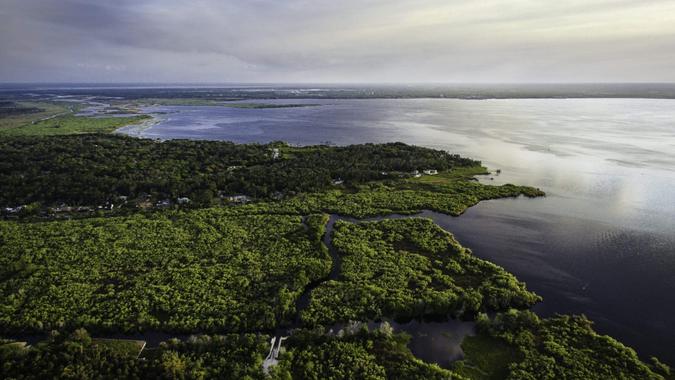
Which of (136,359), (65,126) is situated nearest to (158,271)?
(136,359)

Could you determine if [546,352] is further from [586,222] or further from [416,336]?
[586,222]

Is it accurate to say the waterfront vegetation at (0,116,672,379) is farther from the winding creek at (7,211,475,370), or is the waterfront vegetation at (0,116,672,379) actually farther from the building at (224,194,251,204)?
the winding creek at (7,211,475,370)

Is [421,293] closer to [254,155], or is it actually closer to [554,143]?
[254,155]

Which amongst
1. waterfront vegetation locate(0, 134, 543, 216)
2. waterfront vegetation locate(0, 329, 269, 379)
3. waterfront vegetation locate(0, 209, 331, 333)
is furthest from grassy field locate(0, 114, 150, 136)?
waterfront vegetation locate(0, 329, 269, 379)

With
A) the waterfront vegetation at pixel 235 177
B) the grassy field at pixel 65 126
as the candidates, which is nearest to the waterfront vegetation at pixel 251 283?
the waterfront vegetation at pixel 235 177

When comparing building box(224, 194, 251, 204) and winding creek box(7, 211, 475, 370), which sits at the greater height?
building box(224, 194, 251, 204)
